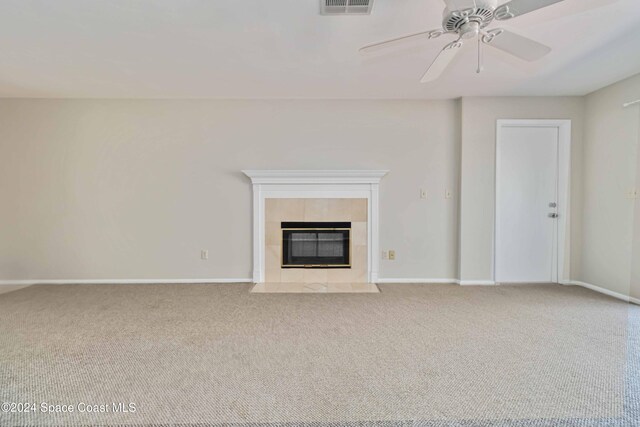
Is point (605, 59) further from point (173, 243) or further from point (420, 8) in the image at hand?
point (173, 243)

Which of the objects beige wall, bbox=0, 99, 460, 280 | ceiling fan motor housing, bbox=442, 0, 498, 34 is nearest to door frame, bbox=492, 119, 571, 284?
beige wall, bbox=0, 99, 460, 280

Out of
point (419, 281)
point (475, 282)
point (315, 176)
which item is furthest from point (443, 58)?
point (475, 282)

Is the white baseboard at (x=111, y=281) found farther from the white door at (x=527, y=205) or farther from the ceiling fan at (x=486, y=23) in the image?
the white door at (x=527, y=205)

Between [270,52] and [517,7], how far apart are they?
5.91ft

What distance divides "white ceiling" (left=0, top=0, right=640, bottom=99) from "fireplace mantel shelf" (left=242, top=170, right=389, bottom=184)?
95 centimetres

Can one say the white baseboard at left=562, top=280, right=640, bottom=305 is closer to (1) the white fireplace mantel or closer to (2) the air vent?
(1) the white fireplace mantel

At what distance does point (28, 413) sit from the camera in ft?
4.73

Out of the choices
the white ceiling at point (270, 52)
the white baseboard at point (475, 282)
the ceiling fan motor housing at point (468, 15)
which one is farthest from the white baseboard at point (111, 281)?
the ceiling fan motor housing at point (468, 15)

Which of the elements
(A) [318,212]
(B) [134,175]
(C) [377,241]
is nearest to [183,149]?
(B) [134,175]

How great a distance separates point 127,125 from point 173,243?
5.42 ft

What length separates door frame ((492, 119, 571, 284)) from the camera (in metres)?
3.61

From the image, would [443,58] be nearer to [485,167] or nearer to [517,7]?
[517,7]

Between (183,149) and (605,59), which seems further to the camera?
(183,149)

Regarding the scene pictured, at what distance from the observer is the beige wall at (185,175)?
3705mm
